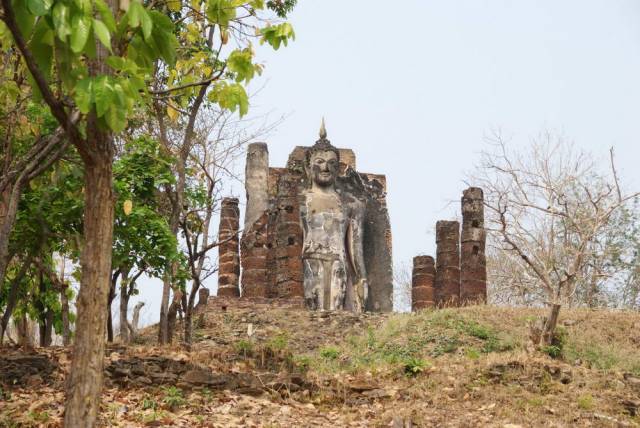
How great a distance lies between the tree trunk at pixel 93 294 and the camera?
6477 mm

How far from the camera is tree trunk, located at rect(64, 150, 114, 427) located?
6477 mm

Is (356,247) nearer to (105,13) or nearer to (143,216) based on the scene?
(143,216)

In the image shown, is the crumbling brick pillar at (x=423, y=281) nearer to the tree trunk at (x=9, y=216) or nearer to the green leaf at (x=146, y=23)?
the tree trunk at (x=9, y=216)

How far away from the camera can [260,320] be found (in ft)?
57.1

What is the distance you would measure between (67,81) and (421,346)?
9669 mm

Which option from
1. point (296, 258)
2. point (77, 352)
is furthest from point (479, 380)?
point (296, 258)

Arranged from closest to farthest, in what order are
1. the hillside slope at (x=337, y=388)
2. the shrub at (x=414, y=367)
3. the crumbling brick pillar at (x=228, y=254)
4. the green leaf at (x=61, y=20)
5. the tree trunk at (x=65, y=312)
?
the green leaf at (x=61, y=20), the hillside slope at (x=337, y=388), the shrub at (x=414, y=367), the tree trunk at (x=65, y=312), the crumbling brick pillar at (x=228, y=254)

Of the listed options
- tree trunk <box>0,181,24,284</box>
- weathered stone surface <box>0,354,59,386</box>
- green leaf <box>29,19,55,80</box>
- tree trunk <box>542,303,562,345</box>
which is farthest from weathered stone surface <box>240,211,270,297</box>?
green leaf <box>29,19,55,80</box>

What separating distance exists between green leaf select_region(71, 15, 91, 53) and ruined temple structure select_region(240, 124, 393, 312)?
1410 cm

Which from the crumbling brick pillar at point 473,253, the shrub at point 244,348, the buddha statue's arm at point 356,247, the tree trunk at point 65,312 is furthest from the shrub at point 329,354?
the crumbling brick pillar at point 473,253

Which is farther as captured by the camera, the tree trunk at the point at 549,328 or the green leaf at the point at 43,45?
the tree trunk at the point at 549,328

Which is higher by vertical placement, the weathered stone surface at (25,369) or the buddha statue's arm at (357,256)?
the buddha statue's arm at (357,256)

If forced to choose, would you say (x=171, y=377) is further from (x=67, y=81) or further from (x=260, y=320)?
(x=260, y=320)

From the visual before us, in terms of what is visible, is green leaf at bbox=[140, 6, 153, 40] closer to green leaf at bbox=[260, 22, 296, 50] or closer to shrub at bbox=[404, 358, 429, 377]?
green leaf at bbox=[260, 22, 296, 50]
